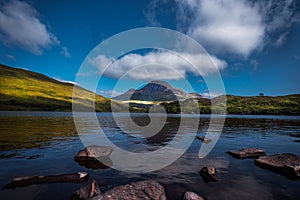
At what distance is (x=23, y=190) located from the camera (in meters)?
10.7

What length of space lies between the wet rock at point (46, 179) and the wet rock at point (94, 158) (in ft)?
8.71

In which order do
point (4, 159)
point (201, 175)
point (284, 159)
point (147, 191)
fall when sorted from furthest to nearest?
point (4, 159), point (284, 159), point (201, 175), point (147, 191)

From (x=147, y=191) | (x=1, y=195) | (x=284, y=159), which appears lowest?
(x=1, y=195)

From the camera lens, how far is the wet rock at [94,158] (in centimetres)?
1632

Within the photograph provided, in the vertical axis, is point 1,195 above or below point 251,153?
below

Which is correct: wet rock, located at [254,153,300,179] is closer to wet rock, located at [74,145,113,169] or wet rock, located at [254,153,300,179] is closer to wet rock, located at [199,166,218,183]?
wet rock, located at [199,166,218,183]

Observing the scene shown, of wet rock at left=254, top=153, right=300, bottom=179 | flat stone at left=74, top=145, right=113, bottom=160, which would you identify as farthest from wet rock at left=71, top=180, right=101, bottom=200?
wet rock at left=254, top=153, right=300, bottom=179

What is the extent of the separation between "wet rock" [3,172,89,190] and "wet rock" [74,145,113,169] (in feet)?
8.71

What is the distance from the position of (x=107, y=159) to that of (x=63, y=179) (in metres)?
5.94

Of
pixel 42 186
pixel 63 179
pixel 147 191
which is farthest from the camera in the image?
pixel 63 179

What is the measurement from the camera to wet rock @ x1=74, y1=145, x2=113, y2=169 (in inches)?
643

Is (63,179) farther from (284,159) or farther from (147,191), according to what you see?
(284,159)

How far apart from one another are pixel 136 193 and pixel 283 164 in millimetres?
13031

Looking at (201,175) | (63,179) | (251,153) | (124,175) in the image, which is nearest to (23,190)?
(63,179)
